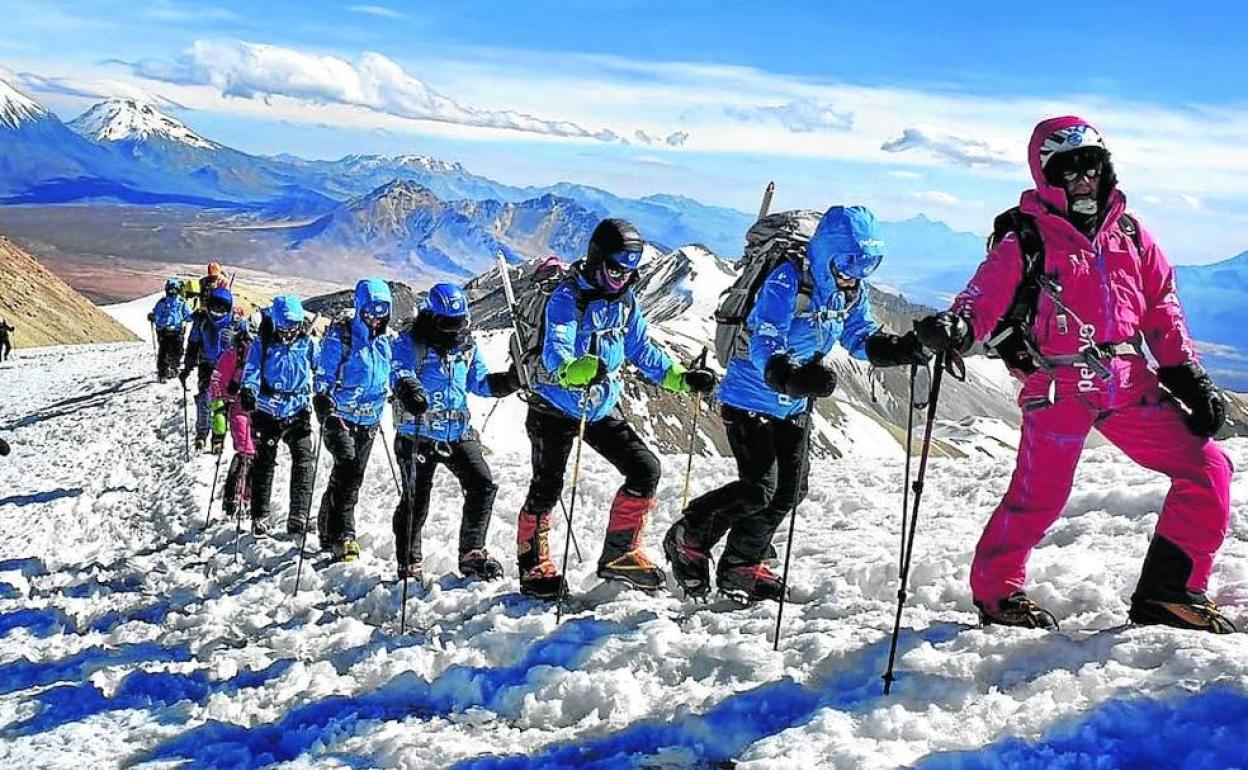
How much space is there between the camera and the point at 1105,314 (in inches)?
238

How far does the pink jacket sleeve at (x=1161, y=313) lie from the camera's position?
20.3 feet

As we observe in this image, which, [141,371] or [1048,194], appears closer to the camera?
[1048,194]

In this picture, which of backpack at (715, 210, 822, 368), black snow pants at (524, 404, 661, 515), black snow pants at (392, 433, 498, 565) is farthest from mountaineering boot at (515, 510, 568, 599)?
backpack at (715, 210, 822, 368)

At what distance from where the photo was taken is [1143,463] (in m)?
6.44

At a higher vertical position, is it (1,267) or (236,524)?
(236,524)

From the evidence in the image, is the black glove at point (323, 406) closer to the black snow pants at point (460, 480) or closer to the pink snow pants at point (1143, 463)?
the black snow pants at point (460, 480)

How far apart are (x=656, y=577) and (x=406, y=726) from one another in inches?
110

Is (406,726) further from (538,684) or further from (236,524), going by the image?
(236,524)

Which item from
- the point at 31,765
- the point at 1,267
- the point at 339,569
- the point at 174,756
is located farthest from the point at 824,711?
the point at 1,267

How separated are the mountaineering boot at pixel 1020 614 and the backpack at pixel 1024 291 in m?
1.39

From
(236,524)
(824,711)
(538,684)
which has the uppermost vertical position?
(824,711)

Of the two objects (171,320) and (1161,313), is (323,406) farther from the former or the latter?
(171,320)

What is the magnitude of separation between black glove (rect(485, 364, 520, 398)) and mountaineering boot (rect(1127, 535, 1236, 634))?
505cm

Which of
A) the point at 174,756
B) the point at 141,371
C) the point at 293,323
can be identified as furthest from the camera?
the point at 141,371
